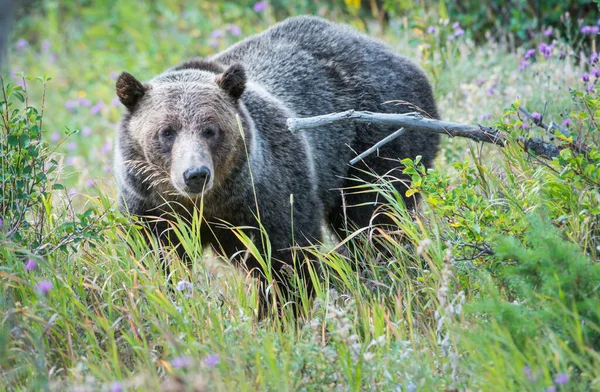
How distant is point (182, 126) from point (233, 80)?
0.50m

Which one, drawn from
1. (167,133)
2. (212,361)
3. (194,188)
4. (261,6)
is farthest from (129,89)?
(261,6)

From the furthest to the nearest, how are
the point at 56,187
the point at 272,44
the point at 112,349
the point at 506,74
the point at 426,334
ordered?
the point at 506,74 → the point at 272,44 → the point at 56,187 → the point at 426,334 → the point at 112,349

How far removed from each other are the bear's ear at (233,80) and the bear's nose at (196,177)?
32.1 inches

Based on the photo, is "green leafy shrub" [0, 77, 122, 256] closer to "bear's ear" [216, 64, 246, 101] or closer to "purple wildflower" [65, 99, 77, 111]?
"bear's ear" [216, 64, 246, 101]

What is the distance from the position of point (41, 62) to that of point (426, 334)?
10.4m

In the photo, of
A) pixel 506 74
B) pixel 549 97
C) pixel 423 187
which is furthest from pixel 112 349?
pixel 506 74

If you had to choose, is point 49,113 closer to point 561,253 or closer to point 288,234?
point 288,234

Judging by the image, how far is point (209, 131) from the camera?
4.61m

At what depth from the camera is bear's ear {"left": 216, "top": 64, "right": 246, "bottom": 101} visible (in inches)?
191

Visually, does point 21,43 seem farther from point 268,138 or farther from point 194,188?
point 194,188

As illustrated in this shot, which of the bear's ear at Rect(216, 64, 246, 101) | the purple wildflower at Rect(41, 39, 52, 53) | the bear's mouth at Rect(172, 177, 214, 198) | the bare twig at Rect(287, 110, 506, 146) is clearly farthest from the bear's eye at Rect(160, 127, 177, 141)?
the purple wildflower at Rect(41, 39, 52, 53)

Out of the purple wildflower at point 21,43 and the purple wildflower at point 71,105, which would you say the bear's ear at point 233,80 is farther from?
the purple wildflower at point 21,43

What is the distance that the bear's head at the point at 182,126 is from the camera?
175 inches

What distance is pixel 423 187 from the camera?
12.7ft
